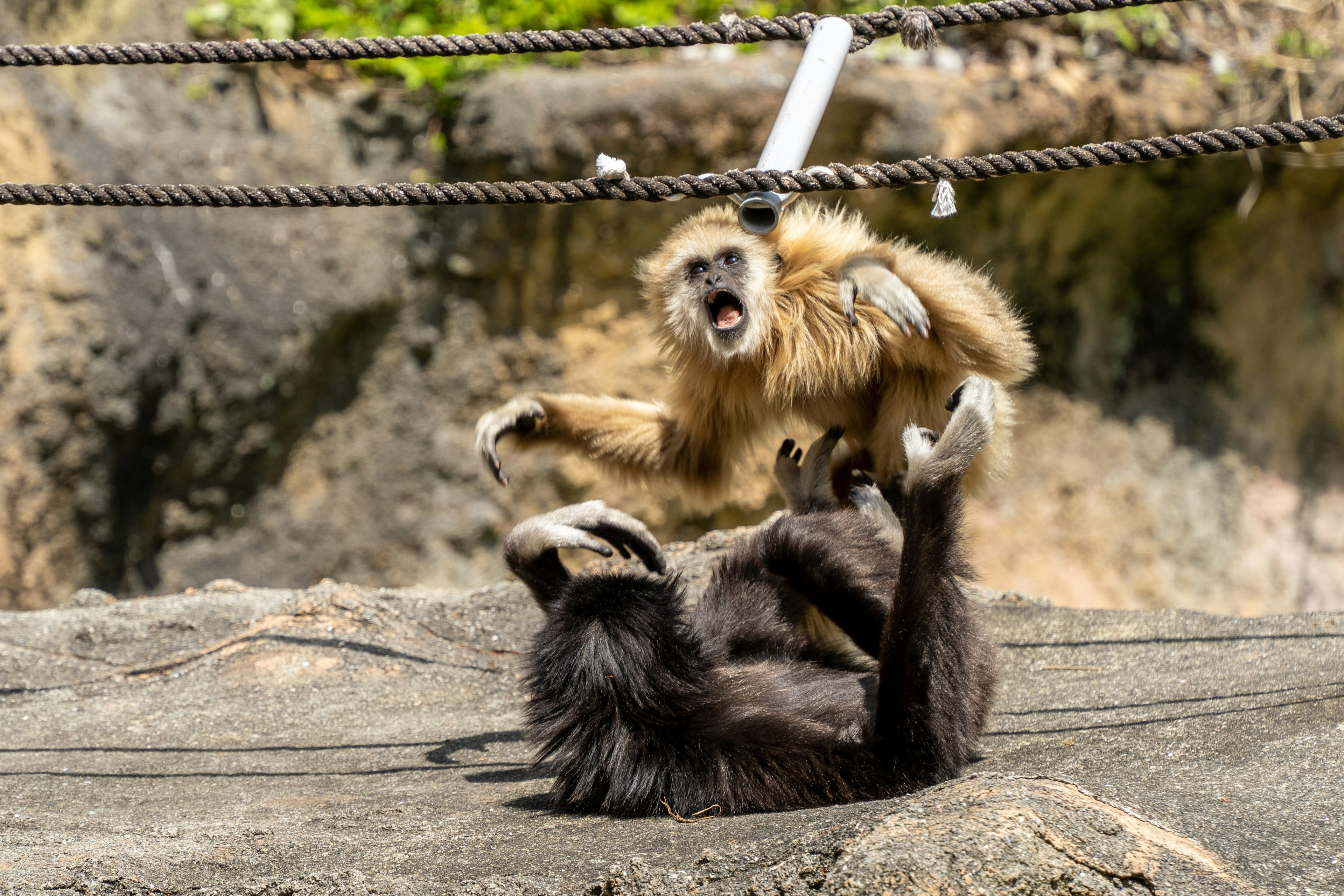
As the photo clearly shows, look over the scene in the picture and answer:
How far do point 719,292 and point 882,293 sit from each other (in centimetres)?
88

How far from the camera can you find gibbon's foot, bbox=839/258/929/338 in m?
3.31

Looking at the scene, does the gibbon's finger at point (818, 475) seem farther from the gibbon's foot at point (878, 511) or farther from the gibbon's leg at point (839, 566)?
the gibbon's leg at point (839, 566)

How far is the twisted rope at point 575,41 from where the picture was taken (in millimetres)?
3068

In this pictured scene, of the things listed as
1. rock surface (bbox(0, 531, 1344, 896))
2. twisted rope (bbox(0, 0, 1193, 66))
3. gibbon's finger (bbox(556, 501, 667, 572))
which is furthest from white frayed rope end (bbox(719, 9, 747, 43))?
rock surface (bbox(0, 531, 1344, 896))

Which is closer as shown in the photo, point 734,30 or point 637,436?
point 734,30

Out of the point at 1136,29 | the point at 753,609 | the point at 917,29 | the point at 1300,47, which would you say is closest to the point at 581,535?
the point at 753,609

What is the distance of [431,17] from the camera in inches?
325

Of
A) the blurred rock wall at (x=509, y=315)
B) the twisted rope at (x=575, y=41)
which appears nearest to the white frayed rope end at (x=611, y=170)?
the twisted rope at (x=575, y=41)

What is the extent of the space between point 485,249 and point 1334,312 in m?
7.57

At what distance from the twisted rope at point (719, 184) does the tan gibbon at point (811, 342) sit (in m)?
0.71

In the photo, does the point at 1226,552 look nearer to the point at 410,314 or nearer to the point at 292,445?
the point at 410,314

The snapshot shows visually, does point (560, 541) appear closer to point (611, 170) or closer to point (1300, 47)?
point (611, 170)

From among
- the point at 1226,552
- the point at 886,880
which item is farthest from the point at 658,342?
the point at 1226,552

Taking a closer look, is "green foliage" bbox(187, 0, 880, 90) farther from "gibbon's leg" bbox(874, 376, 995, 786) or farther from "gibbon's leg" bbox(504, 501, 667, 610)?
"gibbon's leg" bbox(874, 376, 995, 786)
